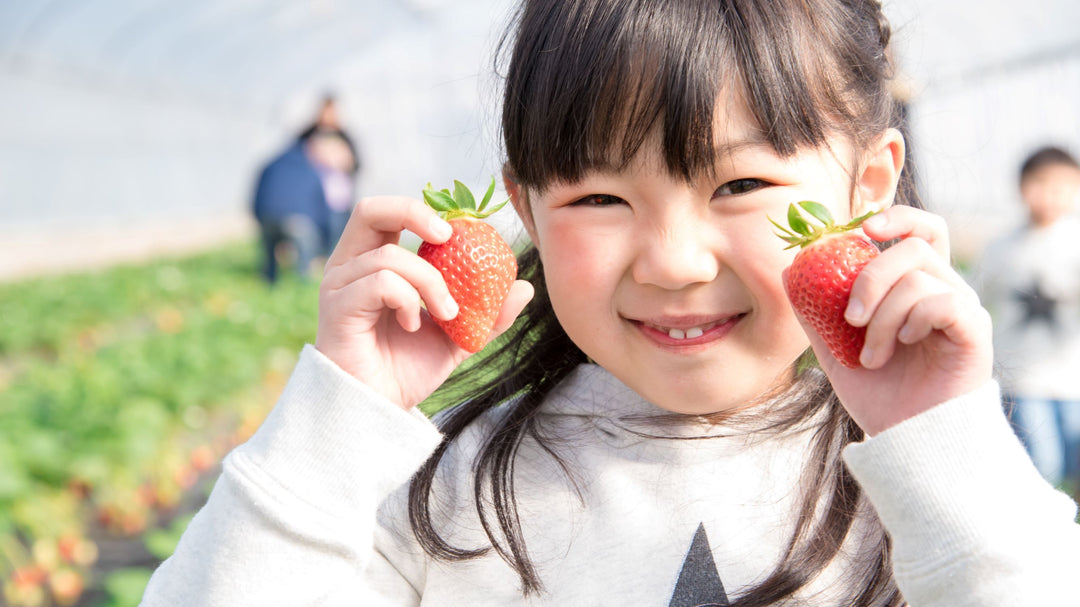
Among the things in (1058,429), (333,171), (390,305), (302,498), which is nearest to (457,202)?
(390,305)

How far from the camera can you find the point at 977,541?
963mm

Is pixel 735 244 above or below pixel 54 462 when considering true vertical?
above

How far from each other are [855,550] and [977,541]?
0.28m

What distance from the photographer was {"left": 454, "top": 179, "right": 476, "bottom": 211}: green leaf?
119 cm

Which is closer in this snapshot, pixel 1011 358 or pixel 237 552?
pixel 237 552

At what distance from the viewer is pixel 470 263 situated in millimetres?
1141

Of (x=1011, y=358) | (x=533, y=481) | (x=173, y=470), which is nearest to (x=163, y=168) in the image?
(x=173, y=470)

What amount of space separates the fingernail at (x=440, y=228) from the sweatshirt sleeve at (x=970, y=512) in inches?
19.8

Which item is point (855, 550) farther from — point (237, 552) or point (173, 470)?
point (173, 470)

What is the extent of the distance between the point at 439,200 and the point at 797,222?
1.34 feet

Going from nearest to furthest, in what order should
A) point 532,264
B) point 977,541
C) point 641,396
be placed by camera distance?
point 977,541
point 641,396
point 532,264

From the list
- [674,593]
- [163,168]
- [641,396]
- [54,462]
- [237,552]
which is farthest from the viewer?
[163,168]

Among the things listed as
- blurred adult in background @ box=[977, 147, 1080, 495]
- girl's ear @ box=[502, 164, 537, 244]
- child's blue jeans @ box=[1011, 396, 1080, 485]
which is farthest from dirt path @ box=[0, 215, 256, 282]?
girl's ear @ box=[502, 164, 537, 244]

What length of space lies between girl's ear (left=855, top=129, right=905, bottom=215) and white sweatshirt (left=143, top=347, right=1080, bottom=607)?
0.32 m
